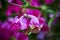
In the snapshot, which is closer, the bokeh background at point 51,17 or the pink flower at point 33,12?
the pink flower at point 33,12

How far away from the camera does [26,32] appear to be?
483 mm

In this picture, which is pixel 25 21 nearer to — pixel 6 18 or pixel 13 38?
pixel 13 38

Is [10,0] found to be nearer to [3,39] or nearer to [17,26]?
[17,26]

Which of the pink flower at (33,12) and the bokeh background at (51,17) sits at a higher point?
the pink flower at (33,12)

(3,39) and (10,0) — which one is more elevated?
(10,0)

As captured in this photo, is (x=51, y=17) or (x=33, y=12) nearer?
(x=33, y=12)

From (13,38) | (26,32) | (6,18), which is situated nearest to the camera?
(26,32)

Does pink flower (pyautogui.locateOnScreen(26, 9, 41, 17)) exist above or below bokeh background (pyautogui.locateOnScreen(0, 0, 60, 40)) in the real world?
above

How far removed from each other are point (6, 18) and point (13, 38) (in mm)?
250

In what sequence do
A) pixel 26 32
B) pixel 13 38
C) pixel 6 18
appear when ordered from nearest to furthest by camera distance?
pixel 26 32 → pixel 13 38 → pixel 6 18

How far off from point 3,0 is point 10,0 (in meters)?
0.03

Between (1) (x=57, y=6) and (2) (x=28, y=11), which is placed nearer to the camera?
(2) (x=28, y=11)

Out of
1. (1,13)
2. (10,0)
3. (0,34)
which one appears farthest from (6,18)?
(10,0)

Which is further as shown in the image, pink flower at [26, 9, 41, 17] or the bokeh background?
the bokeh background
